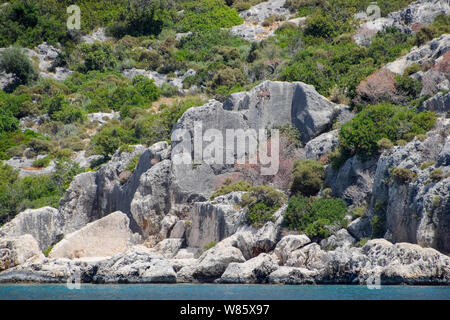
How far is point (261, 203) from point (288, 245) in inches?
202

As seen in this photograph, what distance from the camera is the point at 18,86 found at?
69250 millimetres

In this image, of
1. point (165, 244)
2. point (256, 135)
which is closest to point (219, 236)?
point (165, 244)

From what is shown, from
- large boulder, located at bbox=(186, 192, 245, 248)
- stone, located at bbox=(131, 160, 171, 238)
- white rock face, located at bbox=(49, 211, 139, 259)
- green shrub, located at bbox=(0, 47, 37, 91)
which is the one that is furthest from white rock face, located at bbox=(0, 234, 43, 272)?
green shrub, located at bbox=(0, 47, 37, 91)

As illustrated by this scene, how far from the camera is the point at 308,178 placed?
123 feet

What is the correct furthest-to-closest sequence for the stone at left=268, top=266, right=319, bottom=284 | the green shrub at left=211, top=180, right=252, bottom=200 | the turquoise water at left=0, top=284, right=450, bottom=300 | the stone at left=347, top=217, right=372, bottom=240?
the green shrub at left=211, top=180, right=252, bottom=200 < the stone at left=347, top=217, right=372, bottom=240 < the stone at left=268, top=266, right=319, bottom=284 < the turquoise water at left=0, top=284, right=450, bottom=300

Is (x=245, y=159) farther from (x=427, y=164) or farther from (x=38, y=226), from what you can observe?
(x=427, y=164)

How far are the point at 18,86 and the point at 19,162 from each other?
13850mm

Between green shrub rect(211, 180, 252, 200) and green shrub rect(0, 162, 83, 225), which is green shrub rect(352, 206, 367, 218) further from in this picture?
green shrub rect(0, 162, 83, 225)

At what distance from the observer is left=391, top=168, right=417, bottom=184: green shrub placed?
3055 cm

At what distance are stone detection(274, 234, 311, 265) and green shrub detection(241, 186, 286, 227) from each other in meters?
3.26

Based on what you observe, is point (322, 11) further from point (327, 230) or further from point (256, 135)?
point (327, 230)

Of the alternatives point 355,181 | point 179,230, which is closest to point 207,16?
point 179,230

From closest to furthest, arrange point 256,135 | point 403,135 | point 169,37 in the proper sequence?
point 403,135 → point 256,135 → point 169,37

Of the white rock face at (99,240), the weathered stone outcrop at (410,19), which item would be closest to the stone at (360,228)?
the white rock face at (99,240)
